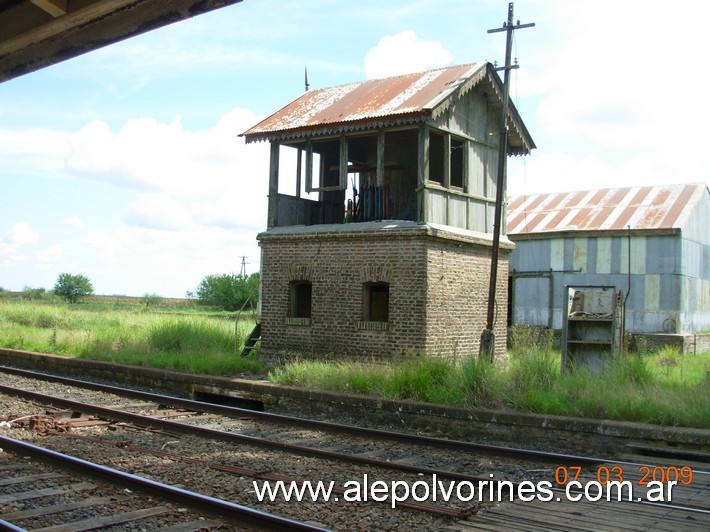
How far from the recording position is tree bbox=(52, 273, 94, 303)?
6456 centimetres

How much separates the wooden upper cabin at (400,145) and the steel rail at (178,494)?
30.7 feet

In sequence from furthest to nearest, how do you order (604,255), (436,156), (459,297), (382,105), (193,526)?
(604,255) < (436,156) < (382,105) < (459,297) < (193,526)

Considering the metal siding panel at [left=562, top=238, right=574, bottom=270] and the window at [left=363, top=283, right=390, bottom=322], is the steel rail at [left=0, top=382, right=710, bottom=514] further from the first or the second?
the metal siding panel at [left=562, top=238, right=574, bottom=270]

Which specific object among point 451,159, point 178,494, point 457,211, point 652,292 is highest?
point 451,159

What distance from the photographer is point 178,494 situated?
6.63 metres

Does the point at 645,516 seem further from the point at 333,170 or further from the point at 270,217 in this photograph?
the point at 333,170

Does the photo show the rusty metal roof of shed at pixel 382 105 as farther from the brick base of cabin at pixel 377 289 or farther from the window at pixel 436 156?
the brick base of cabin at pixel 377 289

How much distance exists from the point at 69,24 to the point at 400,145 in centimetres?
1431

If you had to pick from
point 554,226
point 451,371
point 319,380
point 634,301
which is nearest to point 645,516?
point 451,371

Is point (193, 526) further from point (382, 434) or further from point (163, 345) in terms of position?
point (163, 345)

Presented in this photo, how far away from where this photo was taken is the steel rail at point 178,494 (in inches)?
229

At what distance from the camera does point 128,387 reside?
53.9 ft

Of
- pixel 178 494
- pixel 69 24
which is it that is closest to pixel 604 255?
pixel 178 494

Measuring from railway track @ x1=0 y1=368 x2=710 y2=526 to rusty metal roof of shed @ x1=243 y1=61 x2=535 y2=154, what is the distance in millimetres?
7180
